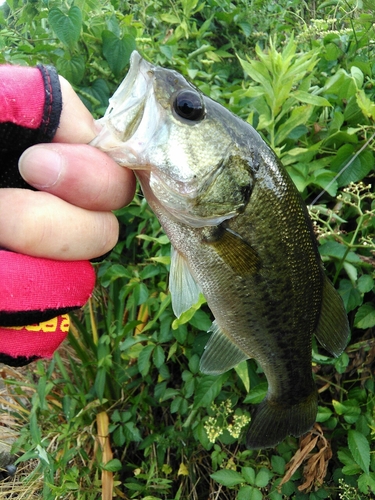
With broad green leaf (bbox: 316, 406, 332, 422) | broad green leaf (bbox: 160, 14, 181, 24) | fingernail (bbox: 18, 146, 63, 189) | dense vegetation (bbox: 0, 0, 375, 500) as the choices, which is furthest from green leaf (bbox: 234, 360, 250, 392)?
broad green leaf (bbox: 160, 14, 181, 24)

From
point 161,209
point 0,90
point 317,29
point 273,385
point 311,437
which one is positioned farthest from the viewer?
point 317,29

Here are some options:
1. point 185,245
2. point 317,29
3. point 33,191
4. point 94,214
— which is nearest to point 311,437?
point 185,245

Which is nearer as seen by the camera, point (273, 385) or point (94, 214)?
point (94, 214)

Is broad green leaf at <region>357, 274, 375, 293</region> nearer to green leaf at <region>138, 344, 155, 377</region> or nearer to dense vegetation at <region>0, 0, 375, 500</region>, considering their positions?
dense vegetation at <region>0, 0, 375, 500</region>

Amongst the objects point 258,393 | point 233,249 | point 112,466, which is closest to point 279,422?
point 258,393

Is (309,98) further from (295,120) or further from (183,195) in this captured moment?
(183,195)

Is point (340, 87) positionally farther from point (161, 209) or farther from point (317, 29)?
point (161, 209)
